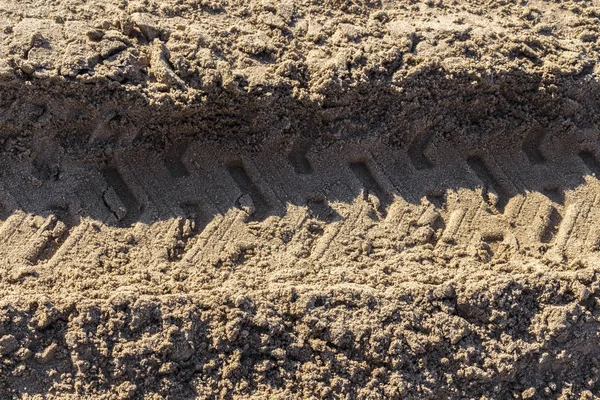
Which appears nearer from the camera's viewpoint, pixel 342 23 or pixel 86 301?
pixel 86 301

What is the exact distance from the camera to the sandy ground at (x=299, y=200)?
6.43 ft

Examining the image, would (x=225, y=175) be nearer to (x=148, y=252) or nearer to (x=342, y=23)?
(x=148, y=252)

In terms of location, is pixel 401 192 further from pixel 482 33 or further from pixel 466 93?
pixel 482 33

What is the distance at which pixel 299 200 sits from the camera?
226cm

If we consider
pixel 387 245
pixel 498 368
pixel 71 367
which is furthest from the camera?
pixel 387 245

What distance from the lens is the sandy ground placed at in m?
1.96

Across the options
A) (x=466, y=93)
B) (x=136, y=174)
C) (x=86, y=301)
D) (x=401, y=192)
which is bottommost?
(x=86, y=301)

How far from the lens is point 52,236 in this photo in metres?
2.09

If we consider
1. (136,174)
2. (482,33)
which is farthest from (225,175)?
(482,33)

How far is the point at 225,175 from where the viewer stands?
2.27m

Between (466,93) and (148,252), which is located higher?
(466,93)

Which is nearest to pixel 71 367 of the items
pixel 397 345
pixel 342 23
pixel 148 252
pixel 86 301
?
pixel 86 301

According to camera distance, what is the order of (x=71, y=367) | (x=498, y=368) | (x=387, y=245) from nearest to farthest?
1. (x=71, y=367)
2. (x=498, y=368)
3. (x=387, y=245)

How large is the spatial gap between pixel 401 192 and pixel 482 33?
79cm
